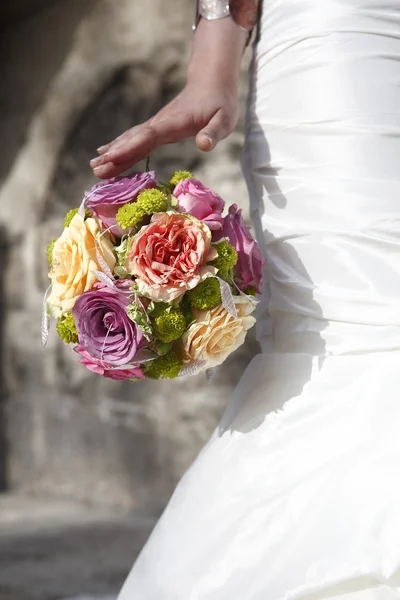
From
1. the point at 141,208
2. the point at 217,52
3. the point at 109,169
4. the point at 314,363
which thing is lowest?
the point at 314,363

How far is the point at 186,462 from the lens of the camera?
3482mm

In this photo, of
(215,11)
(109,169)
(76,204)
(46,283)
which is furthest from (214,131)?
(46,283)

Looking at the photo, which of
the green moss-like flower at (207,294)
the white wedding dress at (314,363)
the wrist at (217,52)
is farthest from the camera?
the wrist at (217,52)

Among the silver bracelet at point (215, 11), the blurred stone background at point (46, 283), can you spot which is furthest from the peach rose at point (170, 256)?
the blurred stone background at point (46, 283)

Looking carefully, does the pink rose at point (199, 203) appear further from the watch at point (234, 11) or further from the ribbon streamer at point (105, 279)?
the watch at point (234, 11)

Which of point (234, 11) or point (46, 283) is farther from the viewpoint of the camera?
point (46, 283)

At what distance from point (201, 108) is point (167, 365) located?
401mm

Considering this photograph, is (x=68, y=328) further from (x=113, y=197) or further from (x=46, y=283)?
(x=46, y=283)

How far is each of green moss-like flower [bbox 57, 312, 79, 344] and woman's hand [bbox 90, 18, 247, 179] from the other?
22cm

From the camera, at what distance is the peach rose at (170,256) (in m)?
1.06

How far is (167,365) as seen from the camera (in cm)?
112

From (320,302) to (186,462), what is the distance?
2.46m

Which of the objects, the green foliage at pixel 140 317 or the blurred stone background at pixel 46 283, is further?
the blurred stone background at pixel 46 283

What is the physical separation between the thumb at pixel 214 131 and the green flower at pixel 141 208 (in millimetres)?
104
